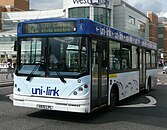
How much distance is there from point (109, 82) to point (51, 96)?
2.30m

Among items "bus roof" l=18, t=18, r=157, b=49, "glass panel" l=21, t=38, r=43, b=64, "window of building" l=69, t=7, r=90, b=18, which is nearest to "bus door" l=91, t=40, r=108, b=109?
"bus roof" l=18, t=18, r=157, b=49

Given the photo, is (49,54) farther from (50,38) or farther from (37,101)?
(37,101)

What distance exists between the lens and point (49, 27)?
9.07 meters

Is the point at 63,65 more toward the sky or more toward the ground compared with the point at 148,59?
more toward the ground

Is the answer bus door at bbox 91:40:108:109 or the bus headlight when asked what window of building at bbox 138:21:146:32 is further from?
the bus headlight

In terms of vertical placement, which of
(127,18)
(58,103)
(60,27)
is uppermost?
(127,18)

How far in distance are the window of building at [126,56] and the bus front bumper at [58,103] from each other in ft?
11.9

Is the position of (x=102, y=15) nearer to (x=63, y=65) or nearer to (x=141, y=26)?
(x=141, y=26)

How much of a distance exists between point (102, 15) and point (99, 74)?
53.2 metres

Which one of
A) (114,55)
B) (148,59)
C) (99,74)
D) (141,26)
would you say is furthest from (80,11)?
(99,74)

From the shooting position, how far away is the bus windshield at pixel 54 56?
8594 mm

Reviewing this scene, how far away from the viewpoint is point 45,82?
8.77 meters

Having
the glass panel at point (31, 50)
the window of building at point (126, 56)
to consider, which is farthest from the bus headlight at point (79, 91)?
the window of building at point (126, 56)

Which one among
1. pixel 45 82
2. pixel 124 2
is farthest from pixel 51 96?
pixel 124 2
